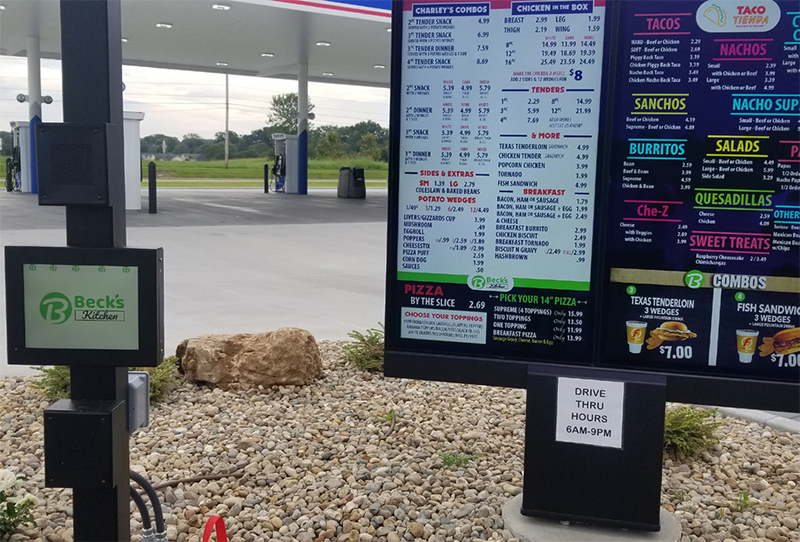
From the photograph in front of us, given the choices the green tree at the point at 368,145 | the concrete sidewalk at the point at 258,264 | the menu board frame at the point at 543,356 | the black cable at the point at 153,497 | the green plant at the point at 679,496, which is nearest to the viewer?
the black cable at the point at 153,497

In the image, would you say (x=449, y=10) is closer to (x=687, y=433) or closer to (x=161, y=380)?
(x=687, y=433)

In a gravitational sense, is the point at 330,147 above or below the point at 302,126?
above

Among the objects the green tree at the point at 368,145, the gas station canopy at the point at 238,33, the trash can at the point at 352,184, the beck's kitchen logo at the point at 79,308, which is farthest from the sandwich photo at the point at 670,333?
the green tree at the point at 368,145

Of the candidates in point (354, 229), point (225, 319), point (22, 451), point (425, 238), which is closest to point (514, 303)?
point (425, 238)

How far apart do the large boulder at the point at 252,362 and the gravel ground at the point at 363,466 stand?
3.1 inches

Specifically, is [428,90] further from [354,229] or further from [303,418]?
[354,229]

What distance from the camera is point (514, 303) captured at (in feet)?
10.5

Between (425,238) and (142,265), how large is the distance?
132 centimetres

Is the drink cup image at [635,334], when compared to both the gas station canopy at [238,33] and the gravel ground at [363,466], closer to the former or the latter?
the gravel ground at [363,466]

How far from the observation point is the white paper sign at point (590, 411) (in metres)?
3.07

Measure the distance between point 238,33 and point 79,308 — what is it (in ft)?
65.3

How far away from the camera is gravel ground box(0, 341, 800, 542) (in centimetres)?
322

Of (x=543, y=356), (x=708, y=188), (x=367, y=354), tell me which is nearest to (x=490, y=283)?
(x=543, y=356)

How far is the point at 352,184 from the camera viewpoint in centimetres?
2697
